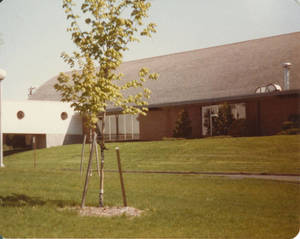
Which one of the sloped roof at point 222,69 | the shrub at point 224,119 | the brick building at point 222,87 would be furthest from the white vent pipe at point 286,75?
the shrub at point 224,119

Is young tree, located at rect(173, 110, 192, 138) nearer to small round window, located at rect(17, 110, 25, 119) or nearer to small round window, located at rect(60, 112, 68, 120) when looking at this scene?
small round window, located at rect(60, 112, 68, 120)

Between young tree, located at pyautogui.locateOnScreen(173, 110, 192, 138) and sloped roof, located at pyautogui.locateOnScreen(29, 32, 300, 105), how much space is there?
1.27 meters

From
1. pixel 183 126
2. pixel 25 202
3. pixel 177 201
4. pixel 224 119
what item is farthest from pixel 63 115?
pixel 177 201

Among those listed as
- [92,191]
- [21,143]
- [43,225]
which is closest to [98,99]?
[43,225]

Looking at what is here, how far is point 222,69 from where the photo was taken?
2630 cm

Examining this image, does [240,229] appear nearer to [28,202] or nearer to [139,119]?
[28,202]

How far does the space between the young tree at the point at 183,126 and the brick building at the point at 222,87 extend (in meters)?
0.57

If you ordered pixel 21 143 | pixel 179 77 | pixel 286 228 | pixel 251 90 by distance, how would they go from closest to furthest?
pixel 286 228, pixel 251 90, pixel 179 77, pixel 21 143

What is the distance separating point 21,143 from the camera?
3328 cm

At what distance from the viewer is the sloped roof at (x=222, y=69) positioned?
77.9ft

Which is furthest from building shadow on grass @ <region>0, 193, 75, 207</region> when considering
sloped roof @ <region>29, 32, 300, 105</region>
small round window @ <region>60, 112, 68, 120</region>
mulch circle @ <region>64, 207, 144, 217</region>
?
small round window @ <region>60, 112, 68, 120</region>

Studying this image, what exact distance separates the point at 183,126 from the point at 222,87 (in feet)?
10.7

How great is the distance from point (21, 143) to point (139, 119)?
10.5 meters

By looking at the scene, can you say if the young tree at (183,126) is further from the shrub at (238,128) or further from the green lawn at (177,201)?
the green lawn at (177,201)
